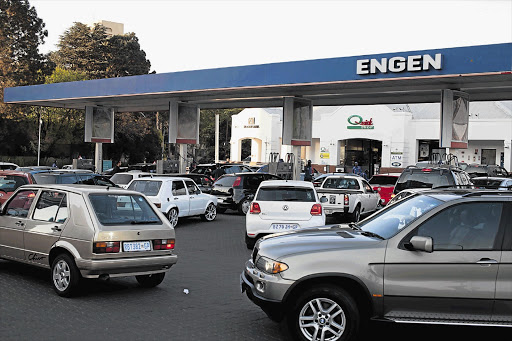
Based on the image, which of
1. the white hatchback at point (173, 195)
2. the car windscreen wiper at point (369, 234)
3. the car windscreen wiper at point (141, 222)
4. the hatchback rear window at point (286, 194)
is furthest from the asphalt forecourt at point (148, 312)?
the white hatchback at point (173, 195)

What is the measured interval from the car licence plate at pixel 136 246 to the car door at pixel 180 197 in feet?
29.2

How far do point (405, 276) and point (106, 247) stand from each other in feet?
13.6

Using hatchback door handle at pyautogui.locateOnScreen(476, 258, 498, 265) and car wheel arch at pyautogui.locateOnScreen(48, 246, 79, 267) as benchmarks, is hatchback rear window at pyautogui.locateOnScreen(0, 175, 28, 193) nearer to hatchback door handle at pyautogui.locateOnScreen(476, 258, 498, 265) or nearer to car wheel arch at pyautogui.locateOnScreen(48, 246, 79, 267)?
car wheel arch at pyautogui.locateOnScreen(48, 246, 79, 267)

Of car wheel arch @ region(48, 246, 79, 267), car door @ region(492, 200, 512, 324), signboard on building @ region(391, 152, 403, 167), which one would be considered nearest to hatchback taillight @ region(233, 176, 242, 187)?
car wheel arch @ region(48, 246, 79, 267)

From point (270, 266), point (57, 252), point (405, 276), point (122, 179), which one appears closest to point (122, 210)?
point (57, 252)

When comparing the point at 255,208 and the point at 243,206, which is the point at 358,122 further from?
the point at 255,208

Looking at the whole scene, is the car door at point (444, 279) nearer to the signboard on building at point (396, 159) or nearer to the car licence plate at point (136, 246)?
the car licence plate at point (136, 246)

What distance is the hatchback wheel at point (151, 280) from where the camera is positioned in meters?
8.66

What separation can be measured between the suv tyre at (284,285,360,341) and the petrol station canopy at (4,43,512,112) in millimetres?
15510

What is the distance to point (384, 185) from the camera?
23.7 meters

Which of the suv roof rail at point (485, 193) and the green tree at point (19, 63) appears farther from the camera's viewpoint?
the green tree at point (19, 63)

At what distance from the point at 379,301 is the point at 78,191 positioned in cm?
478

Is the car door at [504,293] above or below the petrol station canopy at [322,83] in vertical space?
below

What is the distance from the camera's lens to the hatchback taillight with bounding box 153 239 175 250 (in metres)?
8.20
